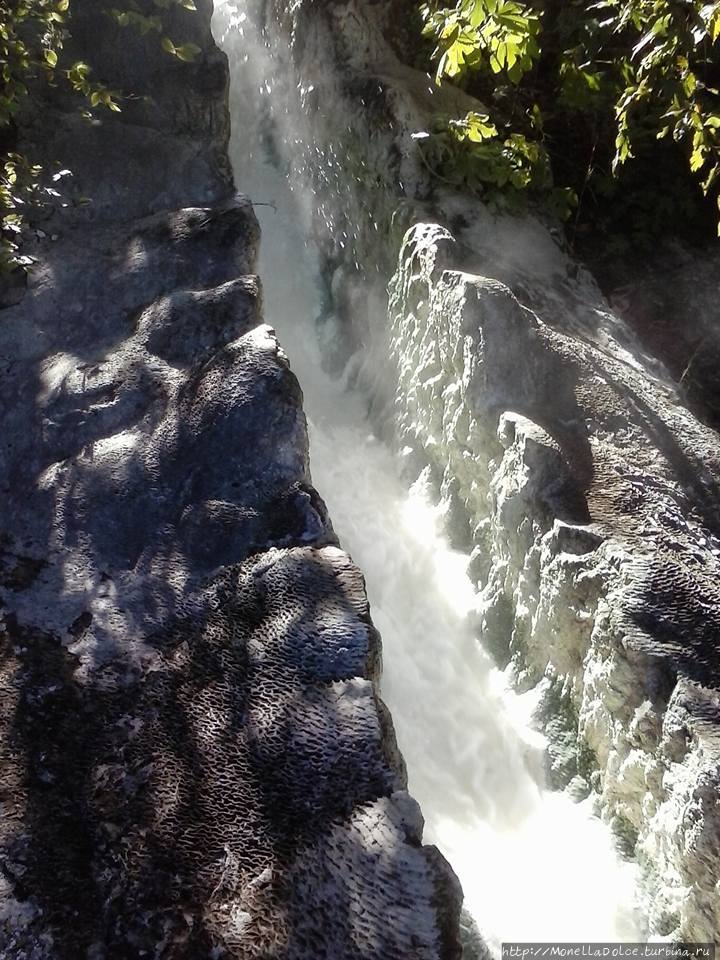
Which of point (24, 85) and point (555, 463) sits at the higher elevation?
point (24, 85)

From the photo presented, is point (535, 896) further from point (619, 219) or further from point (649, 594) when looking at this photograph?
point (619, 219)

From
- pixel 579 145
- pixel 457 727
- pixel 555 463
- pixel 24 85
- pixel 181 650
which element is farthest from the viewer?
pixel 579 145

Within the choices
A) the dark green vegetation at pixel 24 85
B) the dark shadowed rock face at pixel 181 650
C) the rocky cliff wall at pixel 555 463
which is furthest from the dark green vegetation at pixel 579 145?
the dark green vegetation at pixel 24 85

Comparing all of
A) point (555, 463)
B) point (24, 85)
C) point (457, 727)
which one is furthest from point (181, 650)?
point (24, 85)

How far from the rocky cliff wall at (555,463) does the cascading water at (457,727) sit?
5.5 inches

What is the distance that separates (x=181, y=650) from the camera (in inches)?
117

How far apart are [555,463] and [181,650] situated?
1.96m

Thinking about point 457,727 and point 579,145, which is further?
point 579,145

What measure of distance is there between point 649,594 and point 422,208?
3.05 metres

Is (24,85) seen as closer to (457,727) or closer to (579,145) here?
(579,145)

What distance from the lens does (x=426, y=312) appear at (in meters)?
4.95

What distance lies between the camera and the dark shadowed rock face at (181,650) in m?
2.32

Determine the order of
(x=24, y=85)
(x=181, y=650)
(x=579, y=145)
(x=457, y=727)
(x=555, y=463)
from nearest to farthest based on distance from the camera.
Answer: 1. (x=181, y=650)
2. (x=555, y=463)
3. (x=457, y=727)
4. (x=24, y=85)
5. (x=579, y=145)

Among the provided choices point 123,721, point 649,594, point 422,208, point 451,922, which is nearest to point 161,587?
point 123,721
